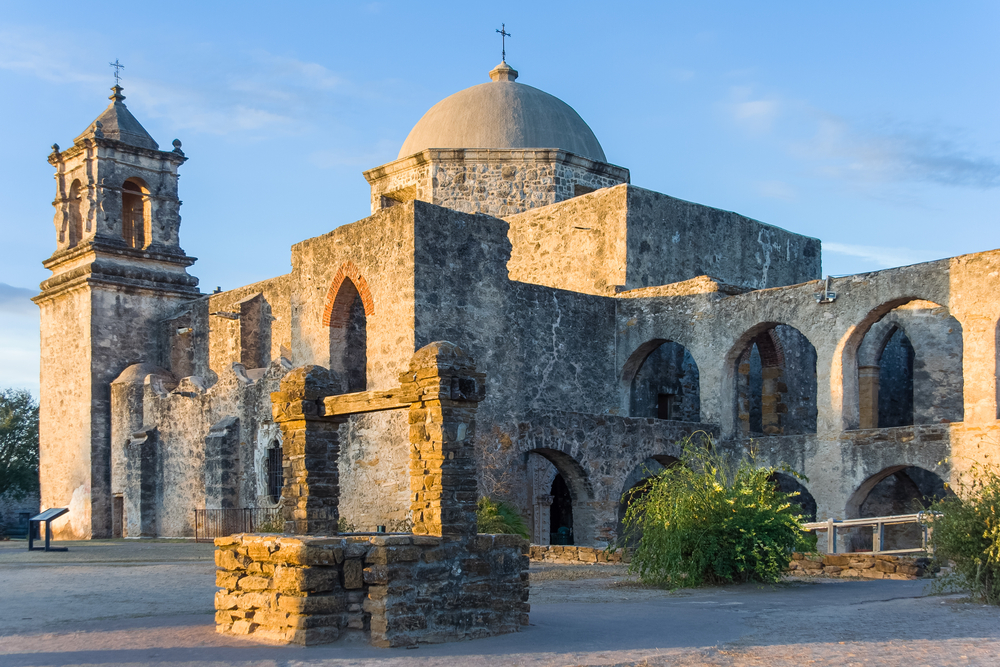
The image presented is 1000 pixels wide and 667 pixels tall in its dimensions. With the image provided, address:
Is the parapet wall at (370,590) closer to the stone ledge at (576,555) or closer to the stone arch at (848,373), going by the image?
the stone ledge at (576,555)

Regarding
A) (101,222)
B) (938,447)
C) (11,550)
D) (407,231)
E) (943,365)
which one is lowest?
(11,550)

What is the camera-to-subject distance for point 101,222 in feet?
76.7

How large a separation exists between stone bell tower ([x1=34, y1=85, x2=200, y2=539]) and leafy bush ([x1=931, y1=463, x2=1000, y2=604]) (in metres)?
17.8

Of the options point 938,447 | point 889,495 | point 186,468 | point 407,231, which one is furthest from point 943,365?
point 186,468

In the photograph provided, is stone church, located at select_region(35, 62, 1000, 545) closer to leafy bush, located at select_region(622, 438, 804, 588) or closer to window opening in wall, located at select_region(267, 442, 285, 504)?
window opening in wall, located at select_region(267, 442, 285, 504)

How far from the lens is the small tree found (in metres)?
30.8

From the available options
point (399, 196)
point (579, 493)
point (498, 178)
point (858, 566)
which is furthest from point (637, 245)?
point (858, 566)

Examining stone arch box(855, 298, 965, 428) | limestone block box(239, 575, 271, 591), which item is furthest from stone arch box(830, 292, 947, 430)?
limestone block box(239, 575, 271, 591)

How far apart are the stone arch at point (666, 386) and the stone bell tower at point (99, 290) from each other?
10.9 metres

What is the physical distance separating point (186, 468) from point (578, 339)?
802 centimetres

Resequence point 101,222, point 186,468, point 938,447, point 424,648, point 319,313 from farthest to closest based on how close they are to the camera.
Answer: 1. point 101,222
2. point 186,468
3. point 319,313
4. point 938,447
5. point 424,648

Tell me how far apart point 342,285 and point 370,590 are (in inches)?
388

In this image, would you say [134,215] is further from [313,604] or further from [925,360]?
[313,604]

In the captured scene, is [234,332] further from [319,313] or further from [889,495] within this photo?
[889,495]
